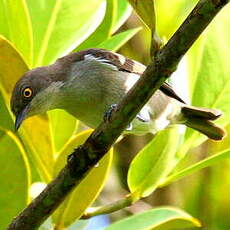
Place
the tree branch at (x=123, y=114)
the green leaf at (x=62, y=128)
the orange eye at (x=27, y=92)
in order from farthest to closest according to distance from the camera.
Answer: the orange eye at (x=27, y=92), the green leaf at (x=62, y=128), the tree branch at (x=123, y=114)

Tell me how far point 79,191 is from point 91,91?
73 cm

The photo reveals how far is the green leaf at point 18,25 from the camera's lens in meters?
2.43

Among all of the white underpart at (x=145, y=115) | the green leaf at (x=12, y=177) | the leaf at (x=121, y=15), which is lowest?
the green leaf at (x=12, y=177)

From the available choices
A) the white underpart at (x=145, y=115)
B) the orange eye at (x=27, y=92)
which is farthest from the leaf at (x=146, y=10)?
the white underpart at (x=145, y=115)

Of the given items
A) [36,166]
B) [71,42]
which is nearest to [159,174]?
[36,166]

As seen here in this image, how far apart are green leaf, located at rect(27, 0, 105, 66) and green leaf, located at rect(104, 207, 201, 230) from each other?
673 mm

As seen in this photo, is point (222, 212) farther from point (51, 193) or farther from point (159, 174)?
point (51, 193)

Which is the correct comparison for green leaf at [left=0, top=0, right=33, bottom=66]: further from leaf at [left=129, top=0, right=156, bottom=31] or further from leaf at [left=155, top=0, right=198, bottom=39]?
leaf at [left=155, top=0, right=198, bottom=39]

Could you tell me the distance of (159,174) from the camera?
2.38 m

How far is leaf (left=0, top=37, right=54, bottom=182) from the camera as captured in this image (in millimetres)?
2293

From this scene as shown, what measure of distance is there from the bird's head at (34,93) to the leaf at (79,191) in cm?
23

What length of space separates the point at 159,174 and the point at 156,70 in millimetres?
747

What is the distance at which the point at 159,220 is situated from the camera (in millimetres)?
2346

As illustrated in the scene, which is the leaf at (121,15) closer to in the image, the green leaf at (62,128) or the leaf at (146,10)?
the green leaf at (62,128)
